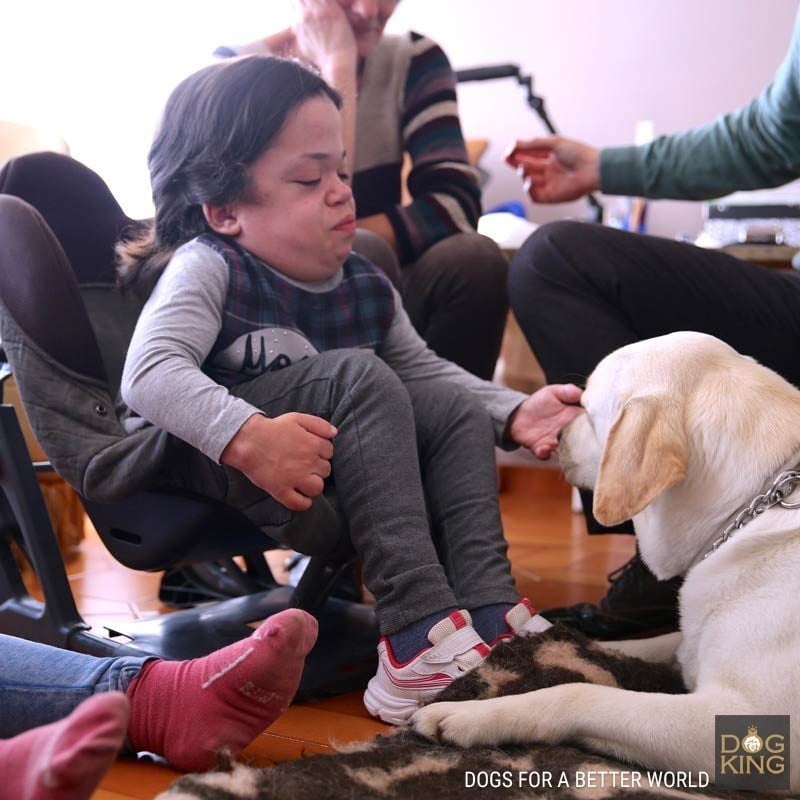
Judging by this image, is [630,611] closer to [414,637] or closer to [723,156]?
[414,637]

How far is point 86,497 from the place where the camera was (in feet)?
4.26

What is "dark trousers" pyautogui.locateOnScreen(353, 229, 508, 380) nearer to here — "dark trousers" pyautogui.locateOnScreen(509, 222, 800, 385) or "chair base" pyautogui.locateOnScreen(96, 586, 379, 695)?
"dark trousers" pyautogui.locateOnScreen(509, 222, 800, 385)

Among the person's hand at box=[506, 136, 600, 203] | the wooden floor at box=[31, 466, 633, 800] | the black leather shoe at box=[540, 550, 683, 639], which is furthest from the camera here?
the person's hand at box=[506, 136, 600, 203]

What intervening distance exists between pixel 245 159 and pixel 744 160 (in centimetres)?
92

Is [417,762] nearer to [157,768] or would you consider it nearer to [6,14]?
[157,768]

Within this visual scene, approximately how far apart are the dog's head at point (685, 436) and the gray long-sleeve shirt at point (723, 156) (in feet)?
2.57

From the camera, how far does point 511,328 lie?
2.98 meters

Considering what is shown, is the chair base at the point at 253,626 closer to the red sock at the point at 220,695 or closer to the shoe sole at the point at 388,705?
the shoe sole at the point at 388,705

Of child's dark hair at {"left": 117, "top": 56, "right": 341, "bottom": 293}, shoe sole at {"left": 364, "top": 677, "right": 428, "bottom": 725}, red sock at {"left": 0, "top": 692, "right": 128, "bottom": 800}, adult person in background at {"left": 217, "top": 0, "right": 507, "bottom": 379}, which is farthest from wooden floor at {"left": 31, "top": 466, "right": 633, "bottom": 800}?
child's dark hair at {"left": 117, "top": 56, "right": 341, "bottom": 293}

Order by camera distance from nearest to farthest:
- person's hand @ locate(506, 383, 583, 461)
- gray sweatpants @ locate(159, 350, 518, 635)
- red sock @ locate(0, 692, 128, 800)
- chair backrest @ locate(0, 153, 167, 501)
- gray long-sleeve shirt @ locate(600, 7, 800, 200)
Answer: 1. red sock @ locate(0, 692, 128, 800)
2. gray sweatpants @ locate(159, 350, 518, 635)
3. chair backrest @ locate(0, 153, 167, 501)
4. person's hand @ locate(506, 383, 583, 461)
5. gray long-sleeve shirt @ locate(600, 7, 800, 200)

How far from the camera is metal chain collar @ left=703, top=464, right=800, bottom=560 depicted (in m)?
0.99

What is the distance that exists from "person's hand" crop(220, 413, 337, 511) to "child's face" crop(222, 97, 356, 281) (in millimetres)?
334

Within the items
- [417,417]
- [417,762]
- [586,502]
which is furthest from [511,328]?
[417,762]

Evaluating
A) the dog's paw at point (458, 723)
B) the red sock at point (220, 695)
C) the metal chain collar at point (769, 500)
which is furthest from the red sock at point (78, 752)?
the metal chain collar at point (769, 500)
